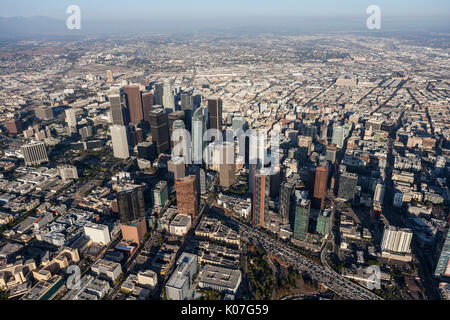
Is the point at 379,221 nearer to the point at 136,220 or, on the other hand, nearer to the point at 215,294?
the point at 215,294

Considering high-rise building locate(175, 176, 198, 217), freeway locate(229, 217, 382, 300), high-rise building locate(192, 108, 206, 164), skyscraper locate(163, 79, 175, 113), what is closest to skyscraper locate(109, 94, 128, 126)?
skyscraper locate(163, 79, 175, 113)

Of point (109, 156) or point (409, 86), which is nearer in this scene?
point (109, 156)

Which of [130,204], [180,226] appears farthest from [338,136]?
[130,204]

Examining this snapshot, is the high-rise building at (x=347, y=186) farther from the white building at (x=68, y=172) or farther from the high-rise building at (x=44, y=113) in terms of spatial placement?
the high-rise building at (x=44, y=113)

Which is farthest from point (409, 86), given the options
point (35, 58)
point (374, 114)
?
point (35, 58)

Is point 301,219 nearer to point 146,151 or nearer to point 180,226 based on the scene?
point 180,226

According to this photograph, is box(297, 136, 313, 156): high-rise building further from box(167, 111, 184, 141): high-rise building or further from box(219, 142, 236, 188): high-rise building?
box(167, 111, 184, 141): high-rise building

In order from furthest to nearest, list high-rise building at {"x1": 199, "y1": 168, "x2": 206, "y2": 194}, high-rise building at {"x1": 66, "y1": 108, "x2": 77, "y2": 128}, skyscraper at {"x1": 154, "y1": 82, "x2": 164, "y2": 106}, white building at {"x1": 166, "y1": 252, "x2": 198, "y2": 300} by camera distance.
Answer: skyscraper at {"x1": 154, "y1": 82, "x2": 164, "y2": 106}, high-rise building at {"x1": 66, "y1": 108, "x2": 77, "y2": 128}, high-rise building at {"x1": 199, "y1": 168, "x2": 206, "y2": 194}, white building at {"x1": 166, "y1": 252, "x2": 198, "y2": 300}
